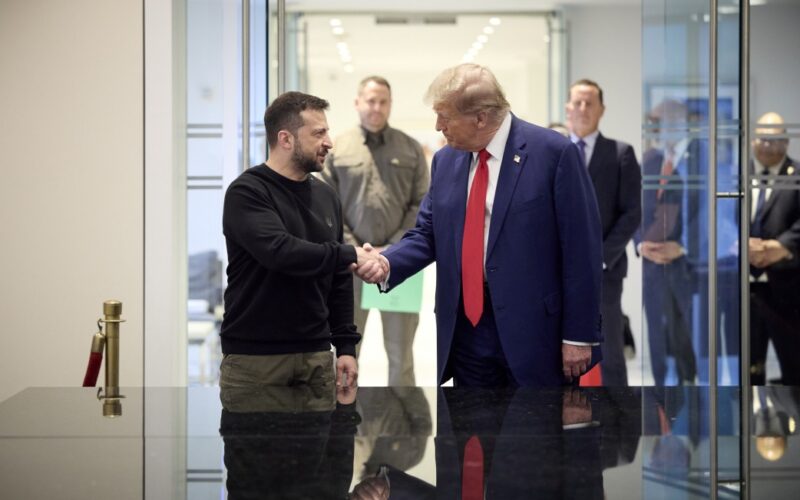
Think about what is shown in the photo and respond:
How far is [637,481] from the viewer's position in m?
1.82

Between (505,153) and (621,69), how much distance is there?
8900mm

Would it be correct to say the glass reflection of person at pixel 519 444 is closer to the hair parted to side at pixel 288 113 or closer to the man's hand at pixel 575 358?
the man's hand at pixel 575 358

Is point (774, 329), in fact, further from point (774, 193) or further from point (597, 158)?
point (597, 158)

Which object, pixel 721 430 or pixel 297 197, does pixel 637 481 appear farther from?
pixel 297 197

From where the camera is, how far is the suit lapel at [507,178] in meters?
3.39

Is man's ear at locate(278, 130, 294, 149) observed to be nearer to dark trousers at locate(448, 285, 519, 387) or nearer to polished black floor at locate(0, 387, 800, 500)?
dark trousers at locate(448, 285, 519, 387)

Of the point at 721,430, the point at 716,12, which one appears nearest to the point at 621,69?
the point at 716,12

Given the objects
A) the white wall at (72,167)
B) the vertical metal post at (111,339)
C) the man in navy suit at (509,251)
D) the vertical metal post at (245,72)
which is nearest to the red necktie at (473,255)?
the man in navy suit at (509,251)

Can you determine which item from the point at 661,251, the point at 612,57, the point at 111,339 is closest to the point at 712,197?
the point at 661,251

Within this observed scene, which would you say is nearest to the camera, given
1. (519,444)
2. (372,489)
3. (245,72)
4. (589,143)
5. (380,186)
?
(372,489)

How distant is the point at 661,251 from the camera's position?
5469 millimetres

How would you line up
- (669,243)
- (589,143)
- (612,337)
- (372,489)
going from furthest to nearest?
(589,143) < (612,337) < (669,243) < (372,489)

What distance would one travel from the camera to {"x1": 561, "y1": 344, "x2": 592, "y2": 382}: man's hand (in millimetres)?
3389

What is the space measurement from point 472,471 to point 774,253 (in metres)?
3.62
